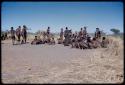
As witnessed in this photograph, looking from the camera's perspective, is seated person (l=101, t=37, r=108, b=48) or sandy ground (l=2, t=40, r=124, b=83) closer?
sandy ground (l=2, t=40, r=124, b=83)

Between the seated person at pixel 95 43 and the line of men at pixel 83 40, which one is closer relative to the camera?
the line of men at pixel 83 40

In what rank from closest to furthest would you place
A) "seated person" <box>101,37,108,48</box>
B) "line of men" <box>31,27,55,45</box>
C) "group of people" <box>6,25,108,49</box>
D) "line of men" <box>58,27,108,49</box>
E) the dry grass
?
the dry grass
"line of men" <box>58,27,108,49</box>
"group of people" <box>6,25,108,49</box>
"seated person" <box>101,37,108,48</box>
"line of men" <box>31,27,55,45</box>

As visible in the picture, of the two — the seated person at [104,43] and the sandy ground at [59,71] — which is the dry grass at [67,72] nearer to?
the sandy ground at [59,71]

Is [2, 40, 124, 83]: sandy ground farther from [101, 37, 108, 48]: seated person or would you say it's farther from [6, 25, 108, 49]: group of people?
[101, 37, 108, 48]: seated person

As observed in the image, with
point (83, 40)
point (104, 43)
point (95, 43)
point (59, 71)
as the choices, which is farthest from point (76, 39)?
point (59, 71)

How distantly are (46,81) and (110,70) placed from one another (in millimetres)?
2049

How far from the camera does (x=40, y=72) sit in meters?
7.25

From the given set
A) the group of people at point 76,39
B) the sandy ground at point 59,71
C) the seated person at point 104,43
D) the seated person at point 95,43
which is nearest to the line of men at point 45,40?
the group of people at point 76,39

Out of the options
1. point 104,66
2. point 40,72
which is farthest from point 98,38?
point 40,72

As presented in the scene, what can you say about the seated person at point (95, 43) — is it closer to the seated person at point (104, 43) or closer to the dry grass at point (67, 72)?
the seated person at point (104, 43)

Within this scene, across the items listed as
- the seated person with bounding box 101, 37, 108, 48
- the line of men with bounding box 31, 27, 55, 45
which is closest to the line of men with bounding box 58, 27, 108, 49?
the seated person with bounding box 101, 37, 108, 48

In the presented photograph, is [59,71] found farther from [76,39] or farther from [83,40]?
[76,39]

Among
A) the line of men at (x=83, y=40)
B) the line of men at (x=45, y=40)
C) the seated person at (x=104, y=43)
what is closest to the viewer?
the line of men at (x=83, y=40)

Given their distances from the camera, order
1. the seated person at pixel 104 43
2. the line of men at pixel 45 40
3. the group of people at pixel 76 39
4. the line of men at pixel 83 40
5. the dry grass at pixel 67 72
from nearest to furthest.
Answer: the dry grass at pixel 67 72 < the line of men at pixel 83 40 < the group of people at pixel 76 39 < the seated person at pixel 104 43 < the line of men at pixel 45 40
